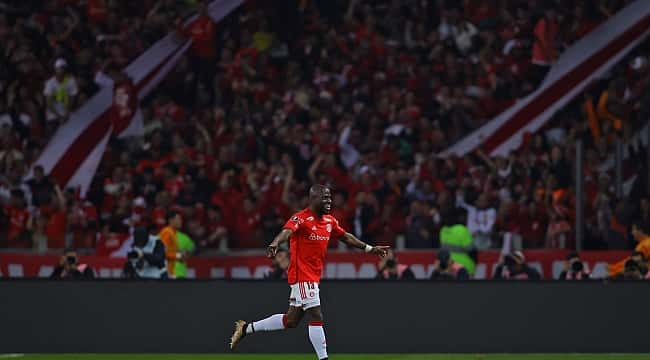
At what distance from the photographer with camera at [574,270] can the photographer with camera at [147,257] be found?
541cm

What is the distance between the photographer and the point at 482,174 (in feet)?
79.2

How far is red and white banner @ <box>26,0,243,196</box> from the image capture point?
26188 mm

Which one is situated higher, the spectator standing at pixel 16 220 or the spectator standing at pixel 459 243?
the spectator standing at pixel 16 220

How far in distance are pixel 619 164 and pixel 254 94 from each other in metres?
7.37

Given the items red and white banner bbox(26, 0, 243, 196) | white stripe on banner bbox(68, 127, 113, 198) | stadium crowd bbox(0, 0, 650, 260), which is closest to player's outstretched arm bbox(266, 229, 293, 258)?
stadium crowd bbox(0, 0, 650, 260)

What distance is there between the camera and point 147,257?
807 inches

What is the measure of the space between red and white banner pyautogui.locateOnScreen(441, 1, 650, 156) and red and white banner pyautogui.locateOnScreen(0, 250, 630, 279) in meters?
3.54

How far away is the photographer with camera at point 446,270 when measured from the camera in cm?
2000

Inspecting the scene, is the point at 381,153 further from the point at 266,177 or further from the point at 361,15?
the point at 361,15

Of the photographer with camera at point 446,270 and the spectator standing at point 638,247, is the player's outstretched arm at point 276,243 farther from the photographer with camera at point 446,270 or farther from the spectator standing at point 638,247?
the spectator standing at point 638,247

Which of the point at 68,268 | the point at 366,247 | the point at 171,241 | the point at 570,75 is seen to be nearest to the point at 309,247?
the point at 366,247

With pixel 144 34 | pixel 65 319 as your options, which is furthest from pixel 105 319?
pixel 144 34

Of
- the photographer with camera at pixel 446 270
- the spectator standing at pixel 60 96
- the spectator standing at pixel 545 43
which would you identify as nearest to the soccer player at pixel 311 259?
the photographer with camera at pixel 446 270
